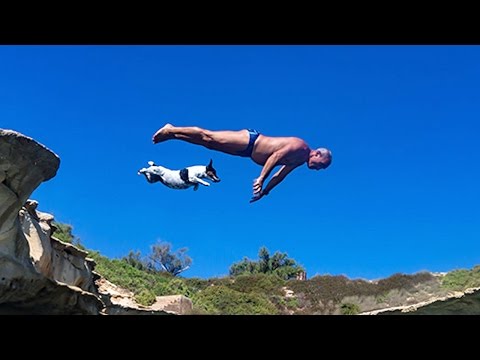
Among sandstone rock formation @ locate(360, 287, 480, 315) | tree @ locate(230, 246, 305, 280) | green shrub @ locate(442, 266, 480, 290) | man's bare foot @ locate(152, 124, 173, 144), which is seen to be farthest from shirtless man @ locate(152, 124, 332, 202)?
tree @ locate(230, 246, 305, 280)

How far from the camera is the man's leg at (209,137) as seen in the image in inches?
405

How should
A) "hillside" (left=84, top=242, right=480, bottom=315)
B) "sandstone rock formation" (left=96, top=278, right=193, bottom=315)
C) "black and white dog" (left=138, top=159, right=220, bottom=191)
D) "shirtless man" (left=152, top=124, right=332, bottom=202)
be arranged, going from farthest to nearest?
1. "hillside" (left=84, top=242, right=480, bottom=315)
2. "sandstone rock formation" (left=96, top=278, right=193, bottom=315)
3. "shirtless man" (left=152, top=124, right=332, bottom=202)
4. "black and white dog" (left=138, top=159, right=220, bottom=191)

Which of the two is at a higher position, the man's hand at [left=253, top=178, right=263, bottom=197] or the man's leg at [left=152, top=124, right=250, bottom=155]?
the man's leg at [left=152, top=124, right=250, bottom=155]

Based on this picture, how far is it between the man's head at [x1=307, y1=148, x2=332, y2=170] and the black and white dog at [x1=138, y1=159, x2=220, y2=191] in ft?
7.94

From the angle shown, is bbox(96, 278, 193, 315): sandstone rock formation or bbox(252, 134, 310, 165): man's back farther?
bbox(96, 278, 193, 315): sandstone rock formation

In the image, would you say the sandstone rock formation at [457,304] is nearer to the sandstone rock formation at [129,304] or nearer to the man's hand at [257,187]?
the man's hand at [257,187]

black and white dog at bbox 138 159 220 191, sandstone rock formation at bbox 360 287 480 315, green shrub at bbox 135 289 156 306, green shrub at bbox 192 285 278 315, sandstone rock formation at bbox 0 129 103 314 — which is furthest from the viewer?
green shrub at bbox 192 285 278 315

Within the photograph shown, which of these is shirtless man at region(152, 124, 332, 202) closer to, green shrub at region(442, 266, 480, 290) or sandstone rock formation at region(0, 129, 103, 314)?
sandstone rock formation at region(0, 129, 103, 314)

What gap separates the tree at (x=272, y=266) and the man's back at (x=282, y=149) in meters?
28.0

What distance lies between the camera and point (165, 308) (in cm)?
2050

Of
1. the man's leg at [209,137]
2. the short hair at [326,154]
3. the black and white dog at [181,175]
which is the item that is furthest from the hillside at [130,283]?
the short hair at [326,154]

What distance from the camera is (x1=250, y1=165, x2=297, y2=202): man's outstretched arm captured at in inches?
383
